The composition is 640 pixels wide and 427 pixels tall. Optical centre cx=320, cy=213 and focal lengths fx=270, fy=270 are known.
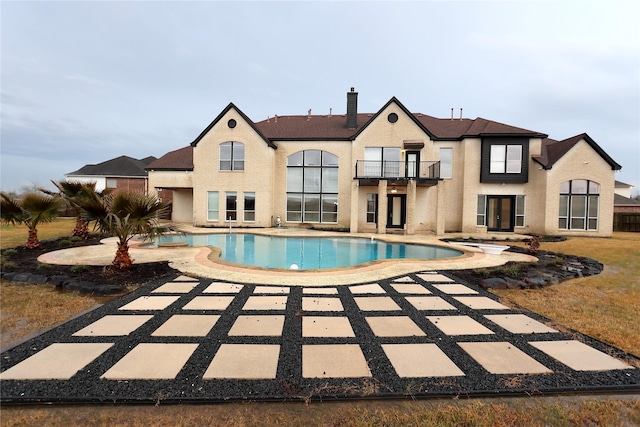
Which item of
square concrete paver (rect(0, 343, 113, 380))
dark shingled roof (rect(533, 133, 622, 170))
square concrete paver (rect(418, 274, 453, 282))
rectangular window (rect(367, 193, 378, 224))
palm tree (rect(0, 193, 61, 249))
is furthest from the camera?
rectangular window (rect(367, 193, 378, 224))

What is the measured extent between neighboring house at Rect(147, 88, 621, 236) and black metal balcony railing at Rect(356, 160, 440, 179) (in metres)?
0.07

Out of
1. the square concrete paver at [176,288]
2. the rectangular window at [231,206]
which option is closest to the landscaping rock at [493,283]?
the square concrete paver at [176,288]

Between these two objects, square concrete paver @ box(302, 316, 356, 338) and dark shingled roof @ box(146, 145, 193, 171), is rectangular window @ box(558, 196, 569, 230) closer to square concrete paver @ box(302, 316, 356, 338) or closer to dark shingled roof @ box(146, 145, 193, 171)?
square concrete paver @ box(302, 316, 356, 338)

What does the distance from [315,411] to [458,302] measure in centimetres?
419

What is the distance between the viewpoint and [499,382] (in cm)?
291

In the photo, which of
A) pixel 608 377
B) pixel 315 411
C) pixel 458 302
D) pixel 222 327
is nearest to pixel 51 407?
pixel 222 327

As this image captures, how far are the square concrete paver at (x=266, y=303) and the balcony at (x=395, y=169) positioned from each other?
14242mm

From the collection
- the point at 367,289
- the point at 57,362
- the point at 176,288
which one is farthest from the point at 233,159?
the point at 57,362

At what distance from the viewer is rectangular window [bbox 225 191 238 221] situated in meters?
20.2

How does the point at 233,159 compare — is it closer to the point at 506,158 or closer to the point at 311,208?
the point at 311,208

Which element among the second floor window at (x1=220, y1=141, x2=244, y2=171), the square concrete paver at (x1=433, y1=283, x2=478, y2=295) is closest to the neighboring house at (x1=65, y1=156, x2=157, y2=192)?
the second floor window at (x1=220, y1=141, x2=244, y2=171)

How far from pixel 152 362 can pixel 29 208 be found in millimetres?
10810

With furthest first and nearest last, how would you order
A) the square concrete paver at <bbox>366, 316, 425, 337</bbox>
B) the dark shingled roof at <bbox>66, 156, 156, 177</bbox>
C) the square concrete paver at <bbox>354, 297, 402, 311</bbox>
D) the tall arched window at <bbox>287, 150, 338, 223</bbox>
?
the dark shingled roof at <bbox>66, 156, 156, 177</bbox> < the tall arched window at <bbox>287, 150, 338, 223</bbox> < the square concrete paver at <bbox>354, 297, 402, 311</bbox> < the square concrete paver at <bbox>366, 316, 425, 337</bbox>

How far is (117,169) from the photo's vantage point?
34.2 metres
